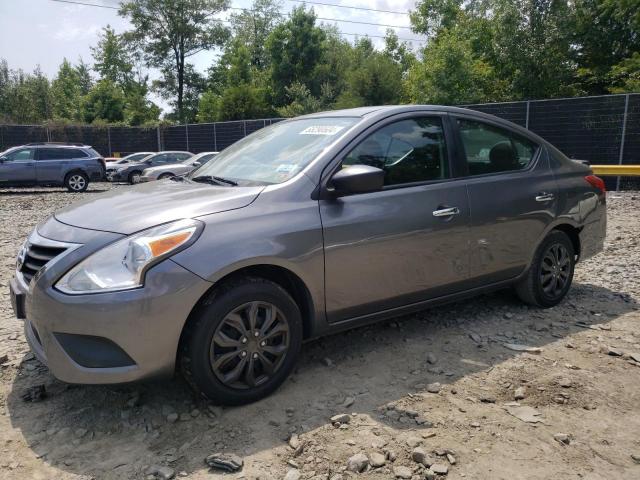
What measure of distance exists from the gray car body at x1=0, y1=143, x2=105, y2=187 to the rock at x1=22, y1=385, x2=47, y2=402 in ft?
52.9

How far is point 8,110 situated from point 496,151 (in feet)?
162

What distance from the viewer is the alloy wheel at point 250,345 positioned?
2857 mm

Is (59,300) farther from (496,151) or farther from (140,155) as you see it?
(140,155)

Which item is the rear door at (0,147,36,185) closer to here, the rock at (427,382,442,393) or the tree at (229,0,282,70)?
the rock at (427,382,442,393)

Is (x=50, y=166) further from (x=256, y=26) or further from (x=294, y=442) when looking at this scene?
(x=256, y=26)

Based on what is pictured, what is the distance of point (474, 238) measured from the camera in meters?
3.89

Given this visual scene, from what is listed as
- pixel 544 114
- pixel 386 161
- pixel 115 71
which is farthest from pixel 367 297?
pixel 115 71

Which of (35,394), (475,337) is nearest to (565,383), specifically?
(475,337)

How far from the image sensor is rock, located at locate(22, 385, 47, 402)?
10.1 feet

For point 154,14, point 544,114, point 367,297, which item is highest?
point 154,14

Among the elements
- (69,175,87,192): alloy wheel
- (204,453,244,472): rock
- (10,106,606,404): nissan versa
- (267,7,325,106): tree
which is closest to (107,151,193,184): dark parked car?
(69,175,87,192): alloy wheel

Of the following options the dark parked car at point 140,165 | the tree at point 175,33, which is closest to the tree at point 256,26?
the tree at point 175,33

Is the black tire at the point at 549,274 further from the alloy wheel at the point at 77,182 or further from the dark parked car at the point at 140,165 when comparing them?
the dark parked car at the point at 140,165

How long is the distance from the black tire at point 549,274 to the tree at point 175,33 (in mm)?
45474
